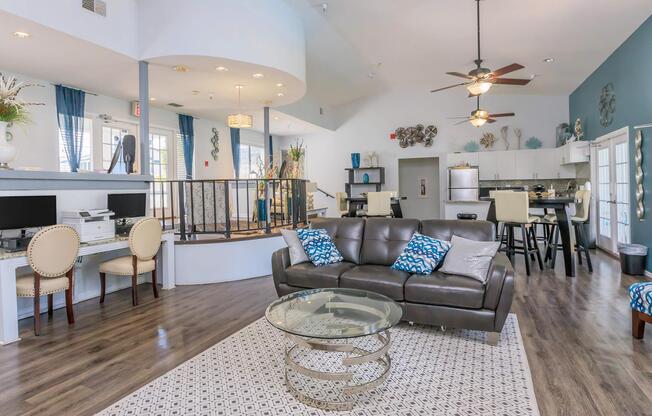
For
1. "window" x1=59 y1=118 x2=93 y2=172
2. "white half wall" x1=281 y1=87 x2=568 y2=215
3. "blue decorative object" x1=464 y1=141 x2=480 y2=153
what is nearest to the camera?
"window" x1=59 y1=118 x2=93 y2=172

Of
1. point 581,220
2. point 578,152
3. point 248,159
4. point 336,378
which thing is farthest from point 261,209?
Answer: point 578,152

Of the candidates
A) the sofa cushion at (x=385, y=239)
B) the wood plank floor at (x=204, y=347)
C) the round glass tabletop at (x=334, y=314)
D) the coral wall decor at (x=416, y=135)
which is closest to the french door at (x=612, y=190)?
the wood plank floor at (x=204, y=347)

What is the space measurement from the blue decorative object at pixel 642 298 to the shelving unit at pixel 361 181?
307 inches

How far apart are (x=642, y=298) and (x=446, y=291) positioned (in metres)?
1.47

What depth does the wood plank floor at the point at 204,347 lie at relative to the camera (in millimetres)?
2260

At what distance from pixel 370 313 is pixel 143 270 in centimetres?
288

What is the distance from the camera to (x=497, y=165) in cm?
904

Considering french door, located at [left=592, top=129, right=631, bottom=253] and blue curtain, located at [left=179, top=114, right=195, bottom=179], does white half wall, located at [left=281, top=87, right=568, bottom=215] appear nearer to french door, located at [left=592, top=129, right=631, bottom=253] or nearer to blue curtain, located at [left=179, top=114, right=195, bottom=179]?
french door, located at [left=592, top=129, right=631, bottom=253]

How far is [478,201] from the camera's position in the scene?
905 centimetres

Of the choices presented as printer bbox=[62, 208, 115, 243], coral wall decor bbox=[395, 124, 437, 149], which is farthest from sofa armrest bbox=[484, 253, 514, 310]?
coral wall decor bbox=[395, 124, 437, 149]

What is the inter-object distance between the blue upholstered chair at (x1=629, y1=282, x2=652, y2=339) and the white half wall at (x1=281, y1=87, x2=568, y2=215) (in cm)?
696

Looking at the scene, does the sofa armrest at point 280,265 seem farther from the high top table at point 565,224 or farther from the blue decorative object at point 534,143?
the blue decorative object at point 534,143

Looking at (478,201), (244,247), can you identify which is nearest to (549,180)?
(478,201)

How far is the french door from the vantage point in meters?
5.79
